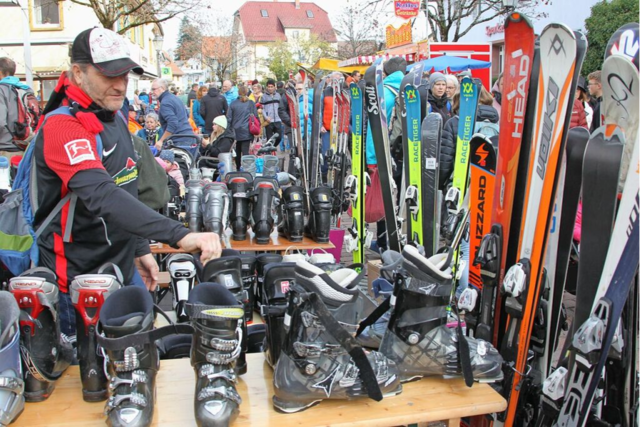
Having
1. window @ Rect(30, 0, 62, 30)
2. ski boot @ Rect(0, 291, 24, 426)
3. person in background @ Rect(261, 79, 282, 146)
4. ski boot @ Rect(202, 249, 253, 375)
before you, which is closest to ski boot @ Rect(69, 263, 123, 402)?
ski boot @ Rect(0, 291, 24, 426)

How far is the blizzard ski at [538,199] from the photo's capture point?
2.03 m

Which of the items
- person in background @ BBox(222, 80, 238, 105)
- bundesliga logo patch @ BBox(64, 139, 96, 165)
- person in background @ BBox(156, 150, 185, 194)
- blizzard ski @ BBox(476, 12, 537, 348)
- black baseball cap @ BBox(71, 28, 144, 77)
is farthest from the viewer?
person in background @ BBox(222, 80, 238, 105)

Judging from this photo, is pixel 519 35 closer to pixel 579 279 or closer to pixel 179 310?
pixel 579 279

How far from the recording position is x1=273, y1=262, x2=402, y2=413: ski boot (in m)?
1.54

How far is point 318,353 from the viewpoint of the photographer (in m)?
1.56

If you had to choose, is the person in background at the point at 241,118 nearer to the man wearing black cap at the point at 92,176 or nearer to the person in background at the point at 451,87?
the person in background at the point at 451,87

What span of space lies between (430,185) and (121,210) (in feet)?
9.24

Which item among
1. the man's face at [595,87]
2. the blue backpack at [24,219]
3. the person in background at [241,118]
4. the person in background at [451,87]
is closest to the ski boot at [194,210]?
the blue backpack at [24,219]

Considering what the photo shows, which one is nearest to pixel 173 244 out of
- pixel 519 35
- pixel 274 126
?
pixel 519 35

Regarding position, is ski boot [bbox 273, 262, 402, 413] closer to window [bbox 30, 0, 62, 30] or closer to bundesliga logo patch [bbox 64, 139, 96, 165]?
bundesliga logo patch [bbox 64, 139, 96, 165]

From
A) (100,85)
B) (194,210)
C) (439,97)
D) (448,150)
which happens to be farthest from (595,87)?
(100,85)

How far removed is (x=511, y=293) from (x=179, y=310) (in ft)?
4.59

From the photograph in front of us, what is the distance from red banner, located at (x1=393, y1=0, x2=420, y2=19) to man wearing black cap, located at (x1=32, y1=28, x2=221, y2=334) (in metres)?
15.3

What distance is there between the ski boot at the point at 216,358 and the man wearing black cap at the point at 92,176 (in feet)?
0.51
